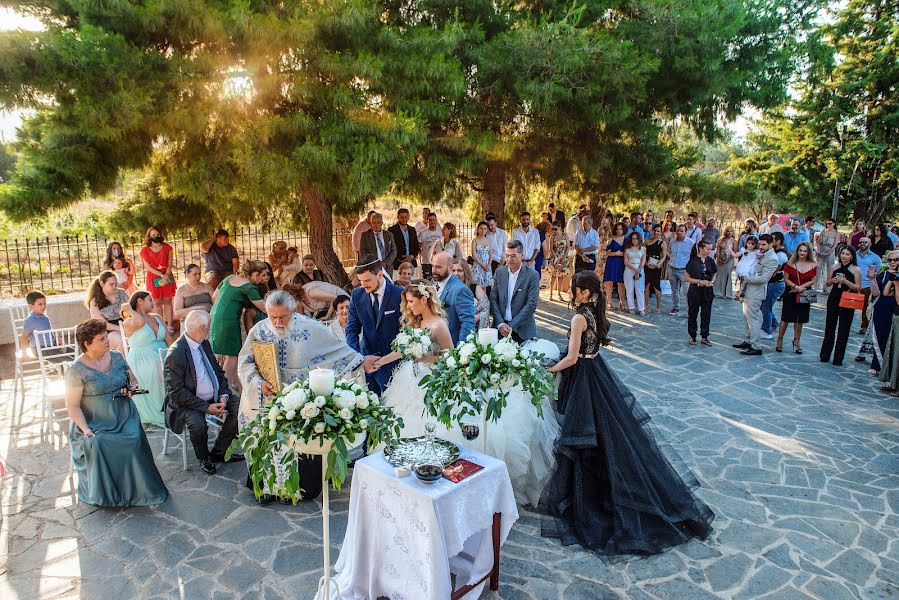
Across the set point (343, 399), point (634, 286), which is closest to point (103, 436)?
point (343, 399)

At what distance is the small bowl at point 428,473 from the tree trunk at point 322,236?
8.89m

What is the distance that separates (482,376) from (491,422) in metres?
1.04

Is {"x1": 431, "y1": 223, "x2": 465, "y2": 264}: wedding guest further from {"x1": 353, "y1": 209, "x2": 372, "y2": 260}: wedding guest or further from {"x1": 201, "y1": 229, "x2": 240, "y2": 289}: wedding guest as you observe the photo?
{"x1": 201, "y1": 229, "x2": 240, "y2": 289}: wedding guest

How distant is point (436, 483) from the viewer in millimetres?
3707

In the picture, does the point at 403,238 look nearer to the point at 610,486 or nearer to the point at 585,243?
the point at 585,243

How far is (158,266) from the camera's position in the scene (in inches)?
392

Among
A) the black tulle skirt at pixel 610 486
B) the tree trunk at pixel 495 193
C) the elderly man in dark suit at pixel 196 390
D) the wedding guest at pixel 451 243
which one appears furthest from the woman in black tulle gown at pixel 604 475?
the tree trunk at pixel 495 193

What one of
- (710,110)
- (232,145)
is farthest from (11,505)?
(710,110)

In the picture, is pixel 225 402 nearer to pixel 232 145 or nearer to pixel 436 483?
pixel 436 483

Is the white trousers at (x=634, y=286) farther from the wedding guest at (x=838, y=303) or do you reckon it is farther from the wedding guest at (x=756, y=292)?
the wedding guest at (x=838, y=303)

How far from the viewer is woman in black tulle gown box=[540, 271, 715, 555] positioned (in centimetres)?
468

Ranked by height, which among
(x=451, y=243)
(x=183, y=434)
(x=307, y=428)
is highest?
(x=451, y=243)

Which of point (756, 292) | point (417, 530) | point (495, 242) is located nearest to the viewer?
point (417, 530)

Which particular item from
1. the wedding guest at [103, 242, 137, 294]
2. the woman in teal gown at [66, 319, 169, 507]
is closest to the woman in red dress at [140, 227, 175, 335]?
the wedding guest at [103, 242, 137, 294]
